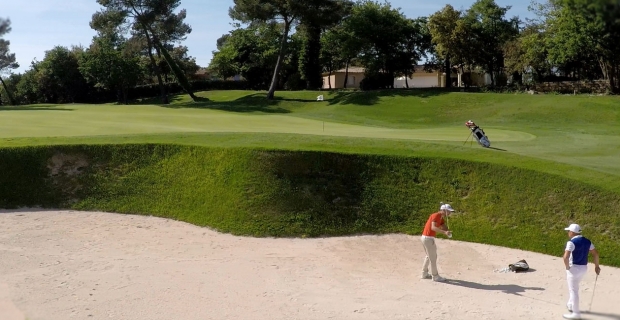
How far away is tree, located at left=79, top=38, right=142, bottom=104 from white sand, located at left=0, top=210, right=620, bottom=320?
188 ft

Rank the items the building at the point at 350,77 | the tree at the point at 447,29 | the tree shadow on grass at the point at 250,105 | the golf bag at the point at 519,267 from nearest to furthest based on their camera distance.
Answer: the golf bag at the point at 519,267 < the tree shadow on grass at the point at 250,105 < the tree at the point at 447,29 < the building at the point at 350,77

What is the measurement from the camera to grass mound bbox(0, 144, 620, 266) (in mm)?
17875

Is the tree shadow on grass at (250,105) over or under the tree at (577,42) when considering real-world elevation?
under

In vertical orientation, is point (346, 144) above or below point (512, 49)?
below

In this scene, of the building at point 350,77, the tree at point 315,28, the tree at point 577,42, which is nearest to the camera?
the tree at point 577,42

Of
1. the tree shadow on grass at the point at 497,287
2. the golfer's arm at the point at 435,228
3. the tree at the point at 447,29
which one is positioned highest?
the tree at the point at 447,29

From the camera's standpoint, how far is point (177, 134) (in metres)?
25.5

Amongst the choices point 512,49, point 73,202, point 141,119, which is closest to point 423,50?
point 512,49

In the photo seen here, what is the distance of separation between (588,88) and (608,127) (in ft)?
55.1

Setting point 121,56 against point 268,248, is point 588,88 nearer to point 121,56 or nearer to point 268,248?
point 268,248

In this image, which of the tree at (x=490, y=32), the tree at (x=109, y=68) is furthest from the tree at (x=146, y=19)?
the tree at (x=490, y=32)

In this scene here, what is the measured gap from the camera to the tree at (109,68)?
7375cm

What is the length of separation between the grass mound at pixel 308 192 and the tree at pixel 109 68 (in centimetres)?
5275

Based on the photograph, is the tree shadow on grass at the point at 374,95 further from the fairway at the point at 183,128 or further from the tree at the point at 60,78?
the tree at the point at 60,78
